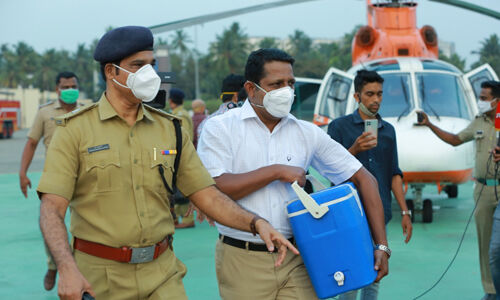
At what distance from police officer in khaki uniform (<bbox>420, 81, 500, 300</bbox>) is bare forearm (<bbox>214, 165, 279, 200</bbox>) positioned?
3342 mm

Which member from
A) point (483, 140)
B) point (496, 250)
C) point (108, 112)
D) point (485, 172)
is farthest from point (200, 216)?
point (483, 140)

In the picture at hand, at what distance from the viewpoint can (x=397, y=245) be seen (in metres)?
8.03

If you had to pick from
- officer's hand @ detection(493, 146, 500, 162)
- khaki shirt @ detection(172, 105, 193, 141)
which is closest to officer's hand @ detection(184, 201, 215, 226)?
officer's hand @ detection(493, 146, 500, 162)

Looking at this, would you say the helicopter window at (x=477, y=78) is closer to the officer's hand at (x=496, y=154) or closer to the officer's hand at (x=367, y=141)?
the officer's hand at (x=496, y=154)

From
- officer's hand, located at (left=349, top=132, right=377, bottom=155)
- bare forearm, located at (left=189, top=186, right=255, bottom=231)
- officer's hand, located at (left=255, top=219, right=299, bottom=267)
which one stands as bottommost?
officer's hand, located at (left=255, top=219, right=299, bottom=267)

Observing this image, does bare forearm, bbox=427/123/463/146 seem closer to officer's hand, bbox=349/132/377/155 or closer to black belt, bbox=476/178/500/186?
black belt, bbox=476/178/500/186

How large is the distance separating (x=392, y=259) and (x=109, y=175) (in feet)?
17.2

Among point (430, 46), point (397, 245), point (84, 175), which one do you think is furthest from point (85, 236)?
point (430, 46)

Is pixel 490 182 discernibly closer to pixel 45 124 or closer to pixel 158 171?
pixel 158 171

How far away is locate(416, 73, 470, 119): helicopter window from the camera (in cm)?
991

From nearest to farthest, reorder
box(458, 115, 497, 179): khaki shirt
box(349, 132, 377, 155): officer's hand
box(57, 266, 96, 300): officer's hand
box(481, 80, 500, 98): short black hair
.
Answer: box(57, 266, 96, 300): officer's hand → box(349, 132, 377, 155): officer's hand → box(458, 115, 497, 179): khaki shirt → box(481, 80, 500, 98): short black hair

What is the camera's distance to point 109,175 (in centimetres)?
262

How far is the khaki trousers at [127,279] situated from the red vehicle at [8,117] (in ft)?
116

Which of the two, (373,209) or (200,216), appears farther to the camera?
(200,216)
